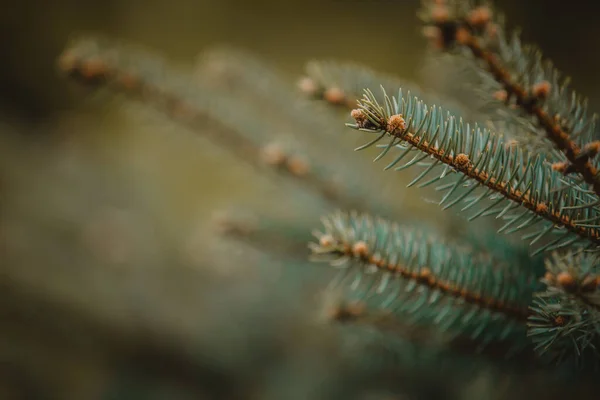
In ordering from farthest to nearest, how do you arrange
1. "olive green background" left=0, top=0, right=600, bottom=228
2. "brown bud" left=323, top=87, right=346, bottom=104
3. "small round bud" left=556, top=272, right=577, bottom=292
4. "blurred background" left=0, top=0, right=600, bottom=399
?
"olive green background" left=0, top=0, right=600, bottom=228 < "blurred background" left=0, top=0, right=600, bottom=399 < "brown bud" left=323, top=87, right=346, bottom=104 < "small round bud" left=556, top=272, right=577, bottom=292

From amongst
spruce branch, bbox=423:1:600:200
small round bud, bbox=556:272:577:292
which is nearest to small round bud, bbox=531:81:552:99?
spruce branch, bbox=423:1:600:200

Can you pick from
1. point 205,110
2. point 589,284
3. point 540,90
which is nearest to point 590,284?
point 589,284

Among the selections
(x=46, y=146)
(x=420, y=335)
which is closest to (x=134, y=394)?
(x=420, y=335)

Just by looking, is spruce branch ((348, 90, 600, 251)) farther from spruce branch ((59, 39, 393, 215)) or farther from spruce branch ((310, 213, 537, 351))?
spruce branch ((59, 39, 393, 215))

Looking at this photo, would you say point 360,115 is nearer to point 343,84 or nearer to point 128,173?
point 343,84

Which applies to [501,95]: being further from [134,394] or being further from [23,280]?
[23,280]

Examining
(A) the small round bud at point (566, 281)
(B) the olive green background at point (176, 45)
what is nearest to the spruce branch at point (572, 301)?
(A) the small round bud at point (566, 281)

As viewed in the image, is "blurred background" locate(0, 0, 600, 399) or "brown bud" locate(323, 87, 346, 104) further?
"blurred background" locate(0, 0, 600, 399)
